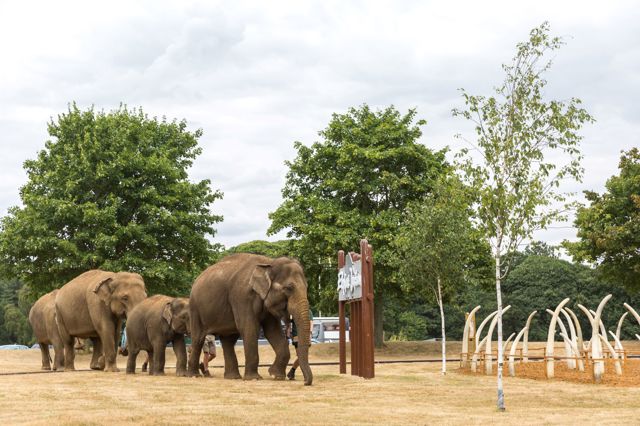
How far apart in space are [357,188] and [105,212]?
13521 millimetres

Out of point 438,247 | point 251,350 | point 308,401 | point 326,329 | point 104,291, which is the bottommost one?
point 308,401

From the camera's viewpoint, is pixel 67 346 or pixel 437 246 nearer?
pixel 67 346

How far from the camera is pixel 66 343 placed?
30078 millimetres

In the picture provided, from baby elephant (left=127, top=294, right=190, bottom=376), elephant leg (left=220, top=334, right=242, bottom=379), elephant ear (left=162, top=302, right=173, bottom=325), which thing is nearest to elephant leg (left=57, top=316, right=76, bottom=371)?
baby elephant (left=127, top=294, right=190, bottom=376)

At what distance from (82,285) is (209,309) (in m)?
6.38

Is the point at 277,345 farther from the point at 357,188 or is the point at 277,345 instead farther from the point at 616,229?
the point at 616,229

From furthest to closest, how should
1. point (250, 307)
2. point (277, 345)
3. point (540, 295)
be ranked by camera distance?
point (540, 295), point (277, 345), point (250, 307)

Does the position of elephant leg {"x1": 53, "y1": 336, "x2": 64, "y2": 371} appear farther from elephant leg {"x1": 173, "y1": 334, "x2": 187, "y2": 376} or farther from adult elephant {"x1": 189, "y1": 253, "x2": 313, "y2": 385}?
adult elephant {"x1": 189, "y1": 253, "x2": 313, "y2": 385}

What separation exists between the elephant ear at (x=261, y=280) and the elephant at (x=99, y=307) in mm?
5957

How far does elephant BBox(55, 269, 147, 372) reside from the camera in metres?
28.0

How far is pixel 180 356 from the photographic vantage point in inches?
1047

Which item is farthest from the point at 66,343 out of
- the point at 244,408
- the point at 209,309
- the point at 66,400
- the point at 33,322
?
the point at 244,408

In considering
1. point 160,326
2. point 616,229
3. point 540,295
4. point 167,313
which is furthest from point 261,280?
point 540,295

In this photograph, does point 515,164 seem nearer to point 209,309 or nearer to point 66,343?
point 209,309
